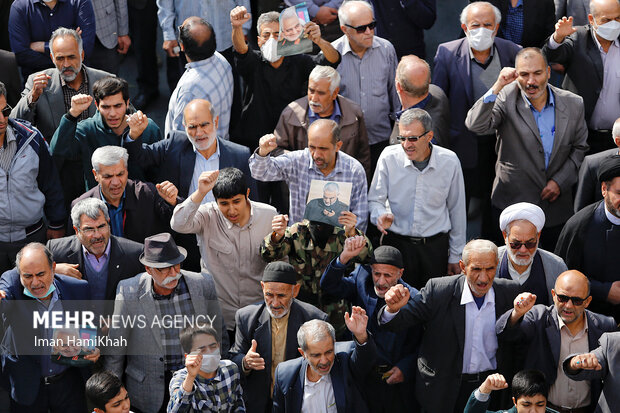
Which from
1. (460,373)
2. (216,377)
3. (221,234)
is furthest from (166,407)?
(460,373)

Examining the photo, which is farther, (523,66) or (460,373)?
(523,66)

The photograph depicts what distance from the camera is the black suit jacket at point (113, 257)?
330 inches

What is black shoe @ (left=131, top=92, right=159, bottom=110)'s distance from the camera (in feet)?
38.6

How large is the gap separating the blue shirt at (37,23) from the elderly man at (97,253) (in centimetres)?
243

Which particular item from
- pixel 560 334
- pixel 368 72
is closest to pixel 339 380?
pixel 560 334

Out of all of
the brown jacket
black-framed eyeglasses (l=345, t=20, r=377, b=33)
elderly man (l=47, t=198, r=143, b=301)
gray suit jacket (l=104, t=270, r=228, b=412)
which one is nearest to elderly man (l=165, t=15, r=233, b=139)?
the brown jacket

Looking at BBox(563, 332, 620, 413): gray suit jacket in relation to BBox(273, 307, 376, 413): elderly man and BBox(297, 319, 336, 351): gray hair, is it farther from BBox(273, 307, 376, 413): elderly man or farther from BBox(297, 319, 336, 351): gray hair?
BBox(297, 319, 336, 351): gray hair

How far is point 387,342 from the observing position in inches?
325

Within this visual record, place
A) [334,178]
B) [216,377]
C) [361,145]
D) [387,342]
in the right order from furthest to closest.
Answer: [361,145] < [334,178] < [387,342] < [216,377]

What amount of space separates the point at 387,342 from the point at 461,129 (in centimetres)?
242

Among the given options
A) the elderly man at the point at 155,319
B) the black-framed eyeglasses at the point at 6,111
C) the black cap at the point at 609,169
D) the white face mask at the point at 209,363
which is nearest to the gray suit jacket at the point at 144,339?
the elderly man at the point at 155,319

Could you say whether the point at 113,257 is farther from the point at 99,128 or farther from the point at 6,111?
the point at 6,111

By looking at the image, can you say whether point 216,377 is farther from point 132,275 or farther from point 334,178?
point 334,178

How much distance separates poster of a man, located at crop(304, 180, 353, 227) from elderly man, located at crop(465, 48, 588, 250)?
4.75ft
